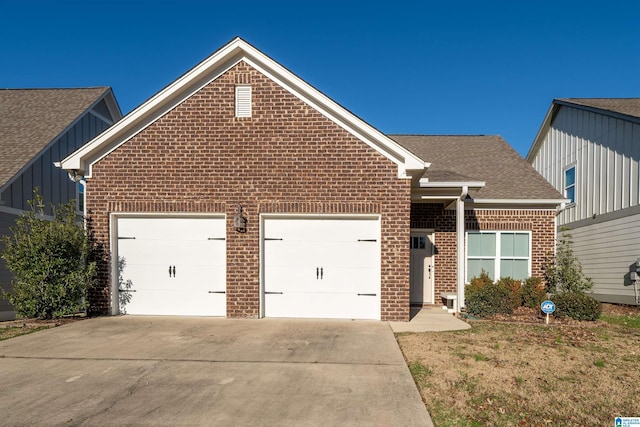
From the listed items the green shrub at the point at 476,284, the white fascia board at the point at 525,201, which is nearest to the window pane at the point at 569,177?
the white fascia board at the point at 525,201

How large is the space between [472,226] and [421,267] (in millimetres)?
2040

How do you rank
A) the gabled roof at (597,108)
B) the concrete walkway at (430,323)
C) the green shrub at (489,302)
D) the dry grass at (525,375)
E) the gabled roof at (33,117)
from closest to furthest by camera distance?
the dry grass at (525,375), the concrete walkway at (430,323), the green shrub at (489,302), the gabled roof at (33,117), the gabled roof at (597,108)

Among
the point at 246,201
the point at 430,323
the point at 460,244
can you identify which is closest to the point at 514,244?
the point at 460,244

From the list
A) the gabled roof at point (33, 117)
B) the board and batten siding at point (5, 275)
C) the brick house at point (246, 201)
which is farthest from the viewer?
the gabled roof at point (33, 117)

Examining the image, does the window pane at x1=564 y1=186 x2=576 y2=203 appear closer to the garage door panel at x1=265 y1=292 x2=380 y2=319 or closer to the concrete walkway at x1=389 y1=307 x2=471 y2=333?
the concrete walkway at x1=389 y1=307 x2=471 y2=333

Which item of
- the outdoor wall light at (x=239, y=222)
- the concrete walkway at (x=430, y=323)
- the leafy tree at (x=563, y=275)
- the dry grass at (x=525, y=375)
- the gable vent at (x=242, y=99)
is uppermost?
the gable vent at (x=242, y=99)

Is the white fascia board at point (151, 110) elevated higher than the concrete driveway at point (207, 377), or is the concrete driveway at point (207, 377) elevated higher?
the white fascia board at point (151, 110)

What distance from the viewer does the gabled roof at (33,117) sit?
42.0 feet

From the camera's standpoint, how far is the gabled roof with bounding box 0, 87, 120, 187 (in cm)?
1280

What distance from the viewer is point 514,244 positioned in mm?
13008

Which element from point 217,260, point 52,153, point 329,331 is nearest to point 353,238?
point 329,331

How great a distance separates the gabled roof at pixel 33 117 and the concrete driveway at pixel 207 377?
23.1 feet

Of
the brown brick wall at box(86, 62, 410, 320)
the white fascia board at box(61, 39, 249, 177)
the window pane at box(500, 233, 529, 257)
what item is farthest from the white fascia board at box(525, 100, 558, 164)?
the white fascia board at box(61, 39, 249, 177)

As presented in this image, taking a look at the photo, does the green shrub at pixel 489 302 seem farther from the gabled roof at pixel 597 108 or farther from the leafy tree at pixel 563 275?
the gabled roof at pixel 597 108
